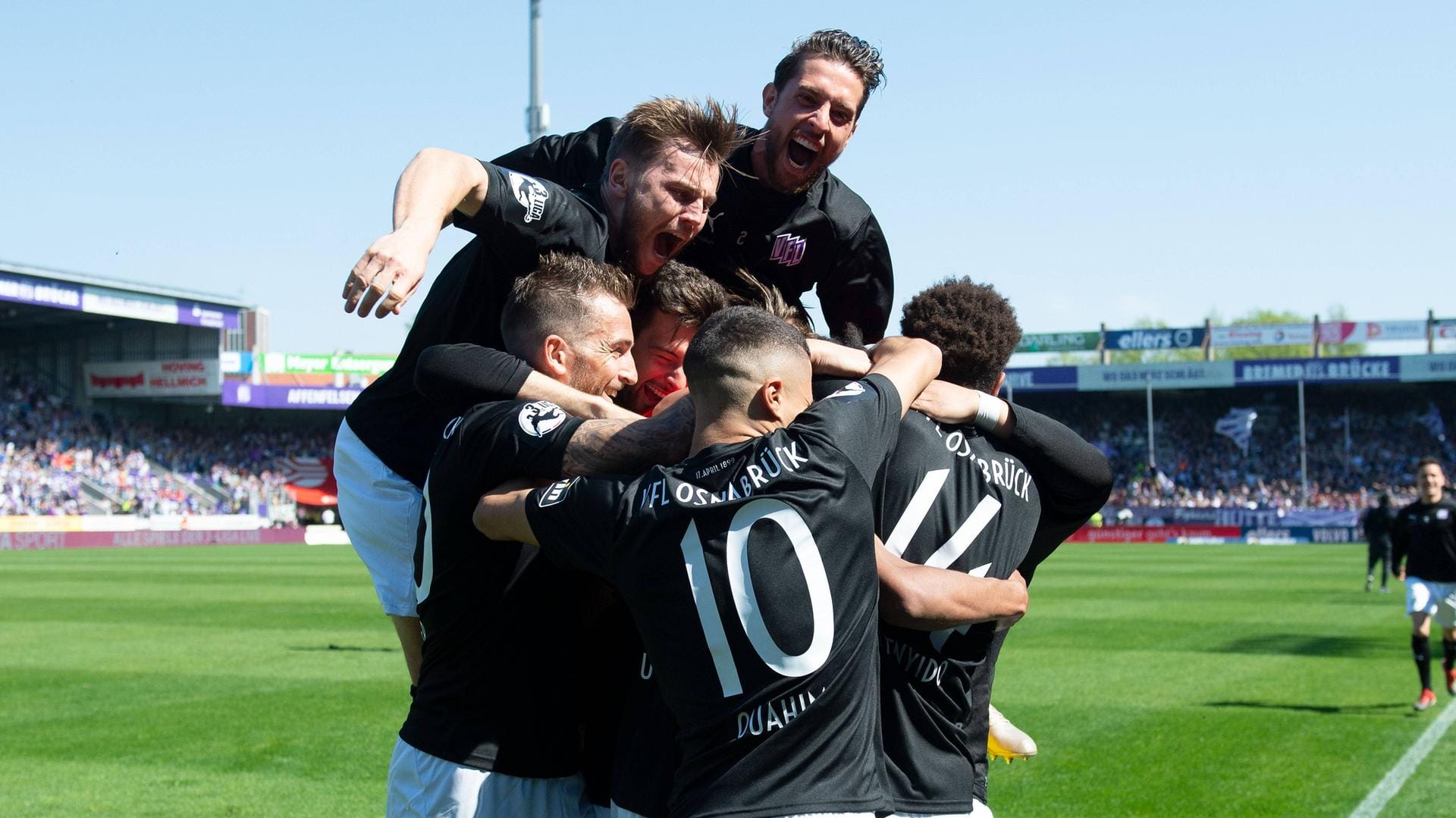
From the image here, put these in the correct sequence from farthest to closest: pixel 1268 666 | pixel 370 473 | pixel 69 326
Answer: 1. pixel 69 326
2. pixel 1268 666
3. pixel 370 473

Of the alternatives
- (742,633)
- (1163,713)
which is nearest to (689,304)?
(742,633)

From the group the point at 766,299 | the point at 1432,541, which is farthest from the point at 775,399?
the point at 1432,541

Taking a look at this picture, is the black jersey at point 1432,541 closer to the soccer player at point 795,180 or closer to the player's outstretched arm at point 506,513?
the soccer player at point 795,180

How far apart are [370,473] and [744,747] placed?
6.76 ft

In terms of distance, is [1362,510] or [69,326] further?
[69,326]

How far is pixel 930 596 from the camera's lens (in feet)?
11.3

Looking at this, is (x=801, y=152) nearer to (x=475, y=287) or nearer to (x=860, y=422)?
(x=475, y=287)

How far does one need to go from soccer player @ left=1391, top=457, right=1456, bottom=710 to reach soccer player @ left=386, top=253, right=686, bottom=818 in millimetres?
11976

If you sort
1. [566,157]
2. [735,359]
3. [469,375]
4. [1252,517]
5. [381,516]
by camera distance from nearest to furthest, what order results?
[735,359] < [469,375] < [381,516] < [566,157] < [1252,517]

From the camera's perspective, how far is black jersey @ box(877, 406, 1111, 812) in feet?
12.2

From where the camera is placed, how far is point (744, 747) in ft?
9.87

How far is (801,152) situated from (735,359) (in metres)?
2.01

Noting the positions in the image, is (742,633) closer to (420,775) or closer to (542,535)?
(542,535)

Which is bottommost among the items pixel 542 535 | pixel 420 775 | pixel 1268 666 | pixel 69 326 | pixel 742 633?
pixel 1268 666
